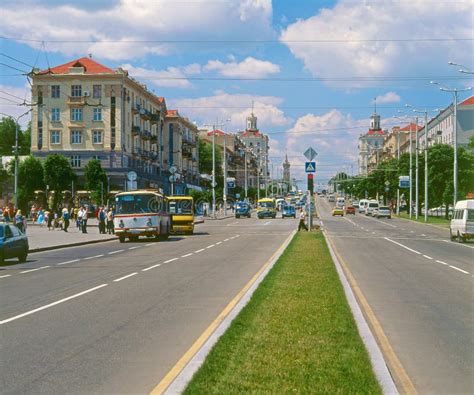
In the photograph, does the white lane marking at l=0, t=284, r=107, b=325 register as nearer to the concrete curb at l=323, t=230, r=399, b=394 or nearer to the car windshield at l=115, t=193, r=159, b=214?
the concrete curb at l=323, t=230, r=399, b=394

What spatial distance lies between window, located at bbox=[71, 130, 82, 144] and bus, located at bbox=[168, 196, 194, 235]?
34.1m

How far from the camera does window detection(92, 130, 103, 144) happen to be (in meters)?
80.4

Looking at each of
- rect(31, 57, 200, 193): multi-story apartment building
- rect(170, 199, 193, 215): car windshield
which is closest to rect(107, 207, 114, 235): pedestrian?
rect(170, 199, 193, 215): car windshield

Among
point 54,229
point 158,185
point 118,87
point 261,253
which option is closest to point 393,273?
point 261,253

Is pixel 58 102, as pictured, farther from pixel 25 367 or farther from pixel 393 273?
pixel 25 367

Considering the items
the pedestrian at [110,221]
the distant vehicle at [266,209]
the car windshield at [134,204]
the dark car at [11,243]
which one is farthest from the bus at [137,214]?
the distant vehicle at [266,209]

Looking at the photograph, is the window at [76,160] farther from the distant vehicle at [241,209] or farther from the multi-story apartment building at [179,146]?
the multi-story apartment building at [179,146]

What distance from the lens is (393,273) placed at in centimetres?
2006

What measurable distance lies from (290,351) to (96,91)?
7554 centimetres

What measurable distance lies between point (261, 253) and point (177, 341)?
18.3m

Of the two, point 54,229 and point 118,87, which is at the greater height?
point 118,87

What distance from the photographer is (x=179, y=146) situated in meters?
114

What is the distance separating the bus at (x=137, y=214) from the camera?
38.9 m

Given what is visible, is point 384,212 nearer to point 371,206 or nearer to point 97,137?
point 371,206
